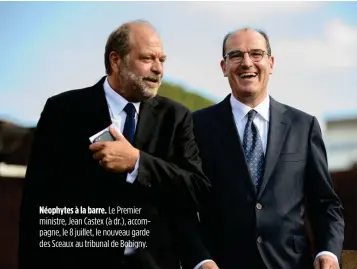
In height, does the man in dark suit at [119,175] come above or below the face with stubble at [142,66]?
below

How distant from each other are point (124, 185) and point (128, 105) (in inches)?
11.0

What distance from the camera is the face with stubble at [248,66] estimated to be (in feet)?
6.55

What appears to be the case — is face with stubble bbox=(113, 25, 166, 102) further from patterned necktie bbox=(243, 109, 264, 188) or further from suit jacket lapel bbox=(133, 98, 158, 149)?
patterned necktie bbox=(243, 109, 264, 188)

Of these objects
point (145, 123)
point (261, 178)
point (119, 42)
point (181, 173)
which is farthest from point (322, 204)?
point (119, 42)

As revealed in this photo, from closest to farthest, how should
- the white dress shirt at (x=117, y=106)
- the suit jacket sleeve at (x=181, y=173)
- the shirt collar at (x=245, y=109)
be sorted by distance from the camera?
the suit jacket sleeve at (x=181, y=173)
the white dress shirt at (x=117, y=106)
the shirt collar at (x=245, y=109)

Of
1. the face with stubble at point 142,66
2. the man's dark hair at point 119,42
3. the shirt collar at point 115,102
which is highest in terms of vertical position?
the man's dark hair at point 119,42

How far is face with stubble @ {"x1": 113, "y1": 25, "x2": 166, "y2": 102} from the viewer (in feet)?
6.20

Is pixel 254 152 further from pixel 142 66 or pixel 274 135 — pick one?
pixel 142 66

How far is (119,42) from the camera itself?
196 centimetres

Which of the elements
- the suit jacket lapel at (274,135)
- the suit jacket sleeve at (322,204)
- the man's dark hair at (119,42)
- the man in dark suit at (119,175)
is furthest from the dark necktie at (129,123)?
the suit jacket sleeve at (322,204)

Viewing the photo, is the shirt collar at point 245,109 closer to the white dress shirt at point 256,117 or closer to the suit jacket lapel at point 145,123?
the white dress shirt at point 256,117

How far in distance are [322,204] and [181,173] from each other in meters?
0.52

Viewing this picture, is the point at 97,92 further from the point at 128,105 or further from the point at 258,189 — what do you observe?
the point at 258,189

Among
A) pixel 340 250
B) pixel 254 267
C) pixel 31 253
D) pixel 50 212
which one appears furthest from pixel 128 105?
pixel 340 250
